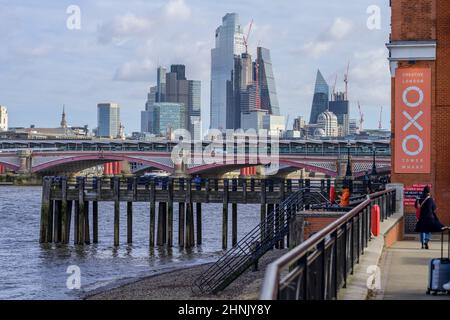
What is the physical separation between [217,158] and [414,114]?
8633 centimetres

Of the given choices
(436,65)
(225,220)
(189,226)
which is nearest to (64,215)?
(189,226)

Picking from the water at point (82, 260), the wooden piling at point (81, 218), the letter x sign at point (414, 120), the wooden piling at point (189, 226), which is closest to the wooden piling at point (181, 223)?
the wooden piling at point (189, 226)

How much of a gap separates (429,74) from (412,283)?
1393 centimetres

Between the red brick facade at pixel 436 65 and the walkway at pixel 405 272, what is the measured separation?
511 centimetres

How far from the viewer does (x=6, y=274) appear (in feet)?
126

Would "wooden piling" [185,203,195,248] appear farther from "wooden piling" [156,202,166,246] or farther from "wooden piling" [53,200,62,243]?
"wooden piling" [53,200,62,243]

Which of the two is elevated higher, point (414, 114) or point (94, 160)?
point (414, 114)

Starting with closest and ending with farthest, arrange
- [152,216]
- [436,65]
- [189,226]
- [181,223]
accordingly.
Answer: [436,65] < [152,216] < [189,226] < [181,223]

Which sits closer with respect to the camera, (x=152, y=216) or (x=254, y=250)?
(x=254, y=250)

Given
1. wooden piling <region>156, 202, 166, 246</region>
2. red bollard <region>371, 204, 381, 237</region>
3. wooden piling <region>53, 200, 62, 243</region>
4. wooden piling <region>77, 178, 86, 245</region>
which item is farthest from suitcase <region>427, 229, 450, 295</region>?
wooden piling <region>53, 200, 62, 243</region>

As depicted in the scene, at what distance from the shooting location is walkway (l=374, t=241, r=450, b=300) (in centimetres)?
1453

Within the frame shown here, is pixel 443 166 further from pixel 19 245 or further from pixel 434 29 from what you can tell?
pixel 19 245

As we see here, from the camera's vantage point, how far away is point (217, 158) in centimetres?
11481

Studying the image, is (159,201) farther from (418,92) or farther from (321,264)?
(321,264)
